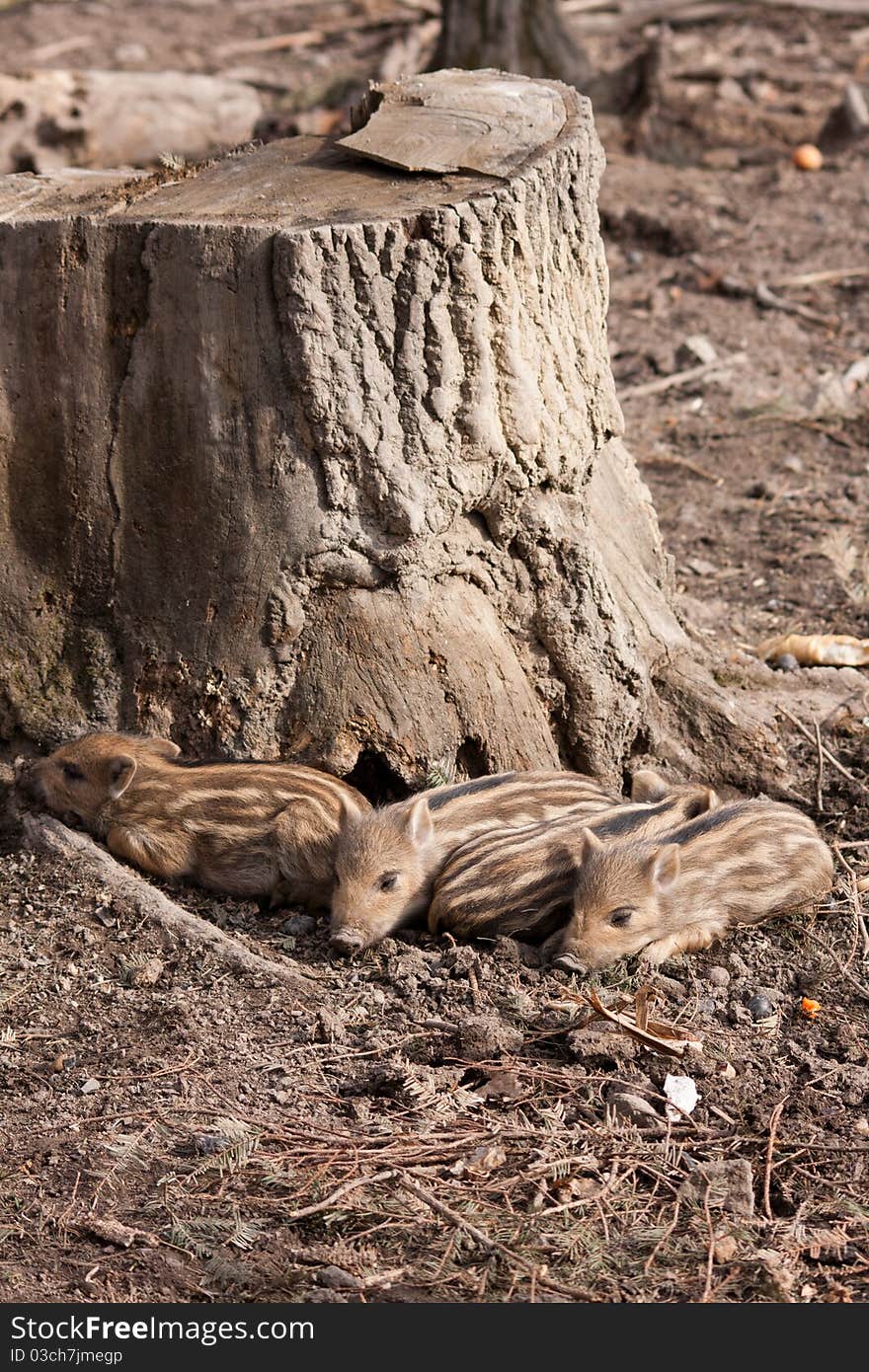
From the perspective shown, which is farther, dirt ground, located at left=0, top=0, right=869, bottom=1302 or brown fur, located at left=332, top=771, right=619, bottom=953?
brown fur, located at left=332, top=771, right=619, bottom=953

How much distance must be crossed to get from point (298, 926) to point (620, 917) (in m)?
1.03

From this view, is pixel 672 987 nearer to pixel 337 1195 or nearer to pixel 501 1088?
pixel 501 1088

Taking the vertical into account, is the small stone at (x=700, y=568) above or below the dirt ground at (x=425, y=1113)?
below

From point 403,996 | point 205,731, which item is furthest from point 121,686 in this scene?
point 403,996

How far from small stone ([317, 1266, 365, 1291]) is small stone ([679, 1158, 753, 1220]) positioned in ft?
2.64

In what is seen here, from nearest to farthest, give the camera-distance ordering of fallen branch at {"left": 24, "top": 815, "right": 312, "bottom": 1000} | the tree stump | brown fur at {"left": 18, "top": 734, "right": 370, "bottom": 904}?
1. fallen branch at {"left": 24, "top": 815, "right": 312, "bottom": 1000}
2. the tree stump
3. brown fur at {"left": 18, "top": 734, "right": 370, "bottom": 904}

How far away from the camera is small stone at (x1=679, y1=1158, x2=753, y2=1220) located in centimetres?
367

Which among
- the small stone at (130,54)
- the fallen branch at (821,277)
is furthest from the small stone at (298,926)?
the small stone at (130,54)

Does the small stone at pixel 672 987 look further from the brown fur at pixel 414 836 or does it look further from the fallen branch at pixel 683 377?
the fallen branch at pixel 683 377

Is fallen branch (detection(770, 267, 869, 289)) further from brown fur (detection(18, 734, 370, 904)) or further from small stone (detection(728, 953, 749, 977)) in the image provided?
small stone (detection(728, 953, 749, 977))

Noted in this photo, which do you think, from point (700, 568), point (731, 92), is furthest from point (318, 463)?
point (731, 92)

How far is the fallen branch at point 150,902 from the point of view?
4.56m

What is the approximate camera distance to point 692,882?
4.78 meters

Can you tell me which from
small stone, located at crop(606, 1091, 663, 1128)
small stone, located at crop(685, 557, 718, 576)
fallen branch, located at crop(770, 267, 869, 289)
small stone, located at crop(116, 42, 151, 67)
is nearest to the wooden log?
small stone, located at crop(116, 42, 151, 67)
